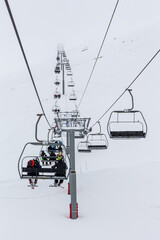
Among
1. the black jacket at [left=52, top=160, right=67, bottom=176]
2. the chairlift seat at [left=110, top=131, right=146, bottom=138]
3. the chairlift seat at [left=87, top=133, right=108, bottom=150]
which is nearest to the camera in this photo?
the black jacket at [left=52, top=160, right=67, bottom=176]

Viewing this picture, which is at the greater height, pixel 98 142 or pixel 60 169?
pixel 98 142

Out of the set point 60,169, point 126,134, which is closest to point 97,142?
point 126,134

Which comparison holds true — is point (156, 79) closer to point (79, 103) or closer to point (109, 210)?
point (79, 103)

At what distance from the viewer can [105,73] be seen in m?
43.8

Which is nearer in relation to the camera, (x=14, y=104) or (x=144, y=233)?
(x=144, y=233)

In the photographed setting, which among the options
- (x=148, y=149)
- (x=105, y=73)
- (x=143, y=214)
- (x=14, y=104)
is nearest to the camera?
(x=143, y=214)

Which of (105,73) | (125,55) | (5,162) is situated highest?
(125,55)

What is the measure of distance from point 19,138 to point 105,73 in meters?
23.4

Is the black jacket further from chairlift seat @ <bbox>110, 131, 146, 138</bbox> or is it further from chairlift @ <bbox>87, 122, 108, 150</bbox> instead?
chairlift @ <bbox>87, 122, 108, 150</bbox>

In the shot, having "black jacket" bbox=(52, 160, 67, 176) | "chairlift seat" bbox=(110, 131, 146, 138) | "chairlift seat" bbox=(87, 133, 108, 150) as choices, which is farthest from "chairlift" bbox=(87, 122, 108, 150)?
"black jacket" bbox=(52, 160, 67, 176)

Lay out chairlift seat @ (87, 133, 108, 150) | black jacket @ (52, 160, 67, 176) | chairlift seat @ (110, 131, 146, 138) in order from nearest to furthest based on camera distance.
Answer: black jacket @ (52, 160, 67, 176)
chairlift seat @ (110, 131, 146, 138)
chairlift seat @ (87, 133, 108, 150)

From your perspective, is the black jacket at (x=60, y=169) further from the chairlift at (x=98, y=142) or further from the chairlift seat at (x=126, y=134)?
the chairlift at (x=98, y=142)

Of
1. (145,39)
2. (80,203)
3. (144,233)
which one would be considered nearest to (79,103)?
(80,203)

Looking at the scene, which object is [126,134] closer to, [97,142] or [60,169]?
[60,169]
